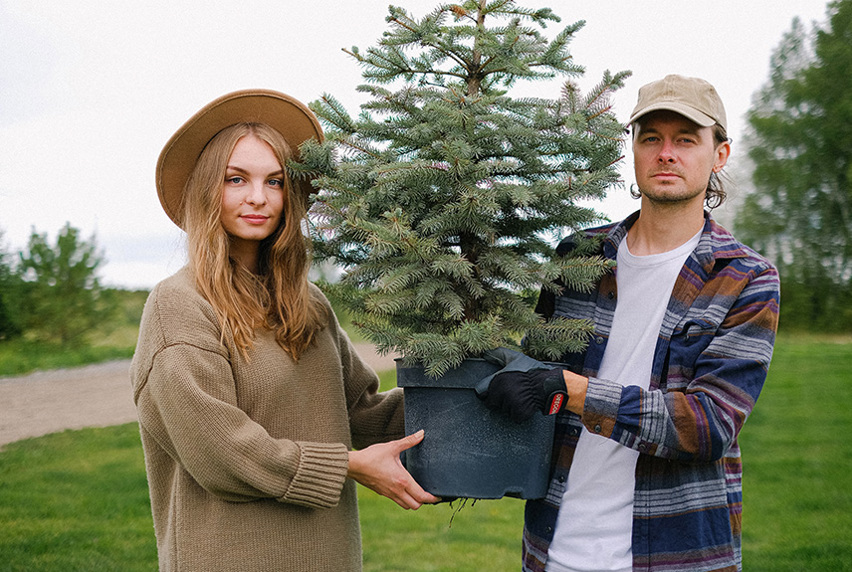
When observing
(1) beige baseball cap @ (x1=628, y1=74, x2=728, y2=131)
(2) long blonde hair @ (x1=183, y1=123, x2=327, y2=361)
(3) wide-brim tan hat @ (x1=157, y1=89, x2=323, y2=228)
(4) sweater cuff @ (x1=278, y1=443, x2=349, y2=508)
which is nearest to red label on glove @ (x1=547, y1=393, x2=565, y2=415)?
(4) sweater cuff @ (x1=278, y1=443, x2=349, y2=508)

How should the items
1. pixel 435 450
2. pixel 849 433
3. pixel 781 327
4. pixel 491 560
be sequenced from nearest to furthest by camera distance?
1. pixel 435 450
2. pixel 491 560
3. pixel 849 433
4. pixel 781 327

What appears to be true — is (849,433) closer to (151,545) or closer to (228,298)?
(151,545)

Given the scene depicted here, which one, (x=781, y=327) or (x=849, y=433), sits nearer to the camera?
(x=849, y=433)

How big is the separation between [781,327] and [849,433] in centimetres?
123

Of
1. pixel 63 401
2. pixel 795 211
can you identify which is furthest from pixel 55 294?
pixel 795 211

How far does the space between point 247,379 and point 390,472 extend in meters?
0.48

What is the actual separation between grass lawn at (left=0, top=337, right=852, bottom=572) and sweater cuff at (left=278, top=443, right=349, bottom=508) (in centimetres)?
296

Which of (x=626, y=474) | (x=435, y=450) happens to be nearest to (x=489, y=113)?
(x=435, y=450)

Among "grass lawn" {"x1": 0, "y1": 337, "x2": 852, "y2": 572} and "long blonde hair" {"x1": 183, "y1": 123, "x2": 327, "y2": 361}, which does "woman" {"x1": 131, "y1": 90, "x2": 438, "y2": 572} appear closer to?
"long blonde hair" {"x1": 183, "y1": 123, "x2": 327, "y2": 361}

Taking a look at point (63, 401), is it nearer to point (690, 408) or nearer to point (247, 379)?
point (247, 379)

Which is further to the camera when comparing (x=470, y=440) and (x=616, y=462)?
(x=616, y=462)

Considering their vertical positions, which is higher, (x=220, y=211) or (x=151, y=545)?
(x=220, y=211)

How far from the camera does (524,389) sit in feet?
5.71

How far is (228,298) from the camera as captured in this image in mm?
1975
